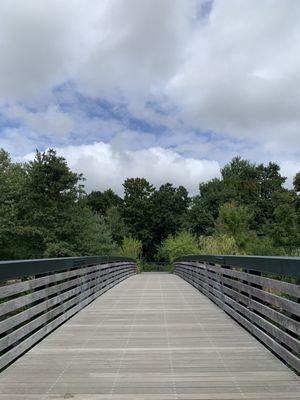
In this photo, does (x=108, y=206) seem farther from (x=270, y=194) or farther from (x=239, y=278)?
(x=239, y=278)

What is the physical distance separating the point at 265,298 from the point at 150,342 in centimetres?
155

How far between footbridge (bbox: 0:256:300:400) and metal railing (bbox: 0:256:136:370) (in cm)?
1

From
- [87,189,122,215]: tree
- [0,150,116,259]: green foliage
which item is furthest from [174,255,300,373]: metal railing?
[87,189,122,215]: tree

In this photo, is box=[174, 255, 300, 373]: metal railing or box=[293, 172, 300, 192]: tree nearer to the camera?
box=[174, 255, 300, 373]: metal railing

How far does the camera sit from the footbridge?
446cm

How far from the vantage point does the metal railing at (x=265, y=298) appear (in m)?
4.93

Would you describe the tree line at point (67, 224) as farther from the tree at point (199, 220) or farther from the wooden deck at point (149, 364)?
the wooden deck at point (149, 364)

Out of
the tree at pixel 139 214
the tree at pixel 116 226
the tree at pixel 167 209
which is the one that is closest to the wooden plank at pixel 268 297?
the tree at pixel 116 226

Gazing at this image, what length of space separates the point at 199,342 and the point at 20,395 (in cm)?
280

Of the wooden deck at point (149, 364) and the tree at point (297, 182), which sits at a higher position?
the tree at point (297, 182)

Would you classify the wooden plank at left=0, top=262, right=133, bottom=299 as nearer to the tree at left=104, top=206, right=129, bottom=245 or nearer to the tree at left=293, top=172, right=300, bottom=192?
the tree at left=293, top=172, right=300, bottom=192

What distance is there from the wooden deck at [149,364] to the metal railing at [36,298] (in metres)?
0.18

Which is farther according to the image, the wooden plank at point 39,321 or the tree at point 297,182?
the tree at point 297,182

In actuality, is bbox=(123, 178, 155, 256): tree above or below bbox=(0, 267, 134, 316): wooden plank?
above
